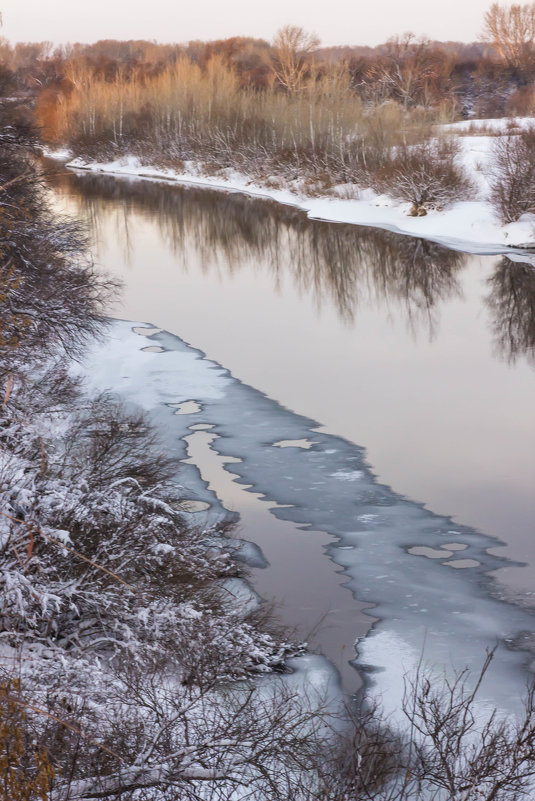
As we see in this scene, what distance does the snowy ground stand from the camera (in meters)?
25.5

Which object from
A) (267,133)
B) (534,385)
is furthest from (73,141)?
(534,385)

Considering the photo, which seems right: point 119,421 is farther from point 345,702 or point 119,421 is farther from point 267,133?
point 267,133

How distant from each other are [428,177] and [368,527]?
21.4 m

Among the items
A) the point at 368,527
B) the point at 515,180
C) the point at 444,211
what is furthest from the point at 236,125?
the point at 368,527

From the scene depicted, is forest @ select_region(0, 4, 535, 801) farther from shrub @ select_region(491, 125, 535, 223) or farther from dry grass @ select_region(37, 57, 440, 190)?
dry grass @ select_region(37, 57, 440, 190)

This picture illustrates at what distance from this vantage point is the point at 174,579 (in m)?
7.08

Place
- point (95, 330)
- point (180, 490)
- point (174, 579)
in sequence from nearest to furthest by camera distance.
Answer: point (174, 579)
point (180, 490)
point (95, 330)

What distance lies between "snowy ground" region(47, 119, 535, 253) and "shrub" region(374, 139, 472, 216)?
1.42 feet

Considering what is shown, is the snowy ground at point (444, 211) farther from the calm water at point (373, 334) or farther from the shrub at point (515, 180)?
the calm water at point (373, 334)

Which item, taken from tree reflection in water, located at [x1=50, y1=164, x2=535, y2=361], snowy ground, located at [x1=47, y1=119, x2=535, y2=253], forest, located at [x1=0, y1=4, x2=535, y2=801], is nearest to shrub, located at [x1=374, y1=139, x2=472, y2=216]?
snowy ground, located at [x1=47, y1=119, x2=535, y2=253]

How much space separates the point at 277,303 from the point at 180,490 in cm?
1094

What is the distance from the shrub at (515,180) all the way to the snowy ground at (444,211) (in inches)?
12.4

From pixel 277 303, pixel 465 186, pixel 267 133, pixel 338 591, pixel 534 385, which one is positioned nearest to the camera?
pixel 338 591

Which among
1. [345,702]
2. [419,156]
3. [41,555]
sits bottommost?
[345,702]
